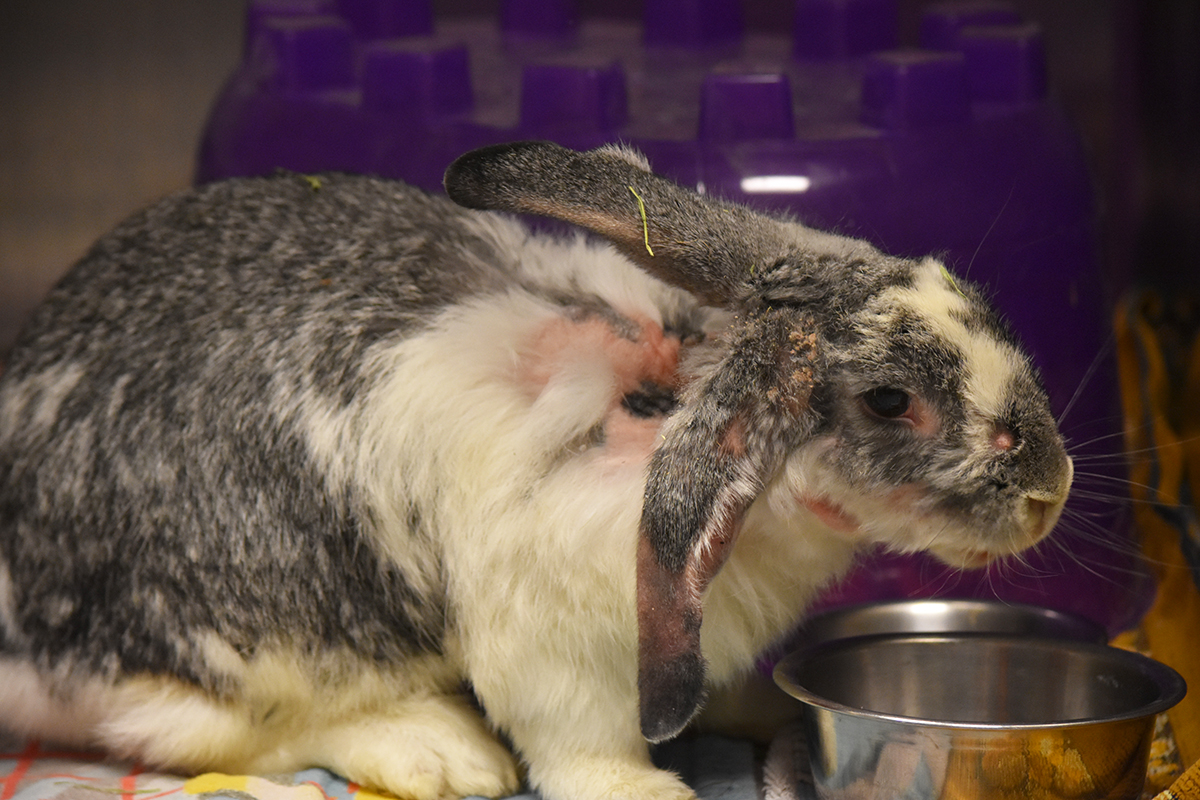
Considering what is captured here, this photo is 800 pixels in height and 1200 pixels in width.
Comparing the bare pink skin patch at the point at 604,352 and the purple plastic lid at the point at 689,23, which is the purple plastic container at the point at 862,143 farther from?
the bare pink skin patch at the point at 604,352

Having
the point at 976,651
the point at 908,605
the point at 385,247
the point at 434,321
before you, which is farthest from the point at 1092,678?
the point at 385,247

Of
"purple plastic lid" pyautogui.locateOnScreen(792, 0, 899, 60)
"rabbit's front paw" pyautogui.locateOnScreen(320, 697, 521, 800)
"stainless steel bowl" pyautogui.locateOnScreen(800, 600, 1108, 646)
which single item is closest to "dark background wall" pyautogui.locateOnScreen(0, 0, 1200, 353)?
"purple plastic lid" pyautogui.locateOnScreen(792, 0, 899, 60)

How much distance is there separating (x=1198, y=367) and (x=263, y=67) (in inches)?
83.0

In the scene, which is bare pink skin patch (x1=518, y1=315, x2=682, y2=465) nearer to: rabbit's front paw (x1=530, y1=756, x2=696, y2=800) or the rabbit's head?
the rabbit's head

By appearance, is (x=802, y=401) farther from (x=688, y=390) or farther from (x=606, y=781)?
(x=606, y=781)

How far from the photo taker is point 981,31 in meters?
2.60

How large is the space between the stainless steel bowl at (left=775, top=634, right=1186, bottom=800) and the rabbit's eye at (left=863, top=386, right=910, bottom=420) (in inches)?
14.8

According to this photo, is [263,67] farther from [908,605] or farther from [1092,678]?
[1092,678]

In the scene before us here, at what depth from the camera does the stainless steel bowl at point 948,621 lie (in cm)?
204

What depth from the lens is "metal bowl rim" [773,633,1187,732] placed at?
1594 millimetres

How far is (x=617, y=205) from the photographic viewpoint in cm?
158

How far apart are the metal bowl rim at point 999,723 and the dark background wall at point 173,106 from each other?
1901 millimetres

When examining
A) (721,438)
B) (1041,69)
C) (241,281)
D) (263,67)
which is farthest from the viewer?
(263,67)

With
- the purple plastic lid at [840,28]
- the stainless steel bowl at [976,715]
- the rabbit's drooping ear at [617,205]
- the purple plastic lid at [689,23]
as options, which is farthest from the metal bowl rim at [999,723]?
the purple plastic lid at [689,23]
